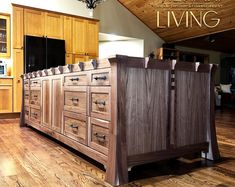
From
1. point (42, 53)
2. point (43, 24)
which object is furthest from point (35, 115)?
point (43, 24)

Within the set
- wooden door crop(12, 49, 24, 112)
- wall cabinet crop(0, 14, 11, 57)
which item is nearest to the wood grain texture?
wooden door crop(12, 49, 24, 112)

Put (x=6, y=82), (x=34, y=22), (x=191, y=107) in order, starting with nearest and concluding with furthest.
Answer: (x=191, y=107) → (x=6, y=82) → (x=34, y=22)

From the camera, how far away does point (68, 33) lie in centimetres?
538

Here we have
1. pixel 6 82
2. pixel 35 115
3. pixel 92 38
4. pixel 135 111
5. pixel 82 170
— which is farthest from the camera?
pixel 92 38

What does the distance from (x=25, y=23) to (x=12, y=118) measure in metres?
1.94

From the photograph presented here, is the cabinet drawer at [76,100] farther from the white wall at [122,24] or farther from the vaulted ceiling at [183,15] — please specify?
the vaulted ceiling at [183,15]

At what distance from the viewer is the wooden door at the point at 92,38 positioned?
5.70m

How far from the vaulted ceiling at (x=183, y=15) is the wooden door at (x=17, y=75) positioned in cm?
372

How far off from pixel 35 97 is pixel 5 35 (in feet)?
7.98

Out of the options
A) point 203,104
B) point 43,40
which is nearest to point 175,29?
point 43,40

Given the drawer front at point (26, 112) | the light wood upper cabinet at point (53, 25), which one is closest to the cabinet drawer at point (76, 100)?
Answer: the drawer front at point (26, 112)

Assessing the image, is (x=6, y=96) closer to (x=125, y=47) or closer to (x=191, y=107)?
(x=191, y=107)

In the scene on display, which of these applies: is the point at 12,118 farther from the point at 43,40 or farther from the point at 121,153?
the point at 121,153

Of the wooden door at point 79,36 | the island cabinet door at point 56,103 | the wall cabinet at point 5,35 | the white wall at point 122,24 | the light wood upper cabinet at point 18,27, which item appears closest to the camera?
the island cabinet door at point 56,103
